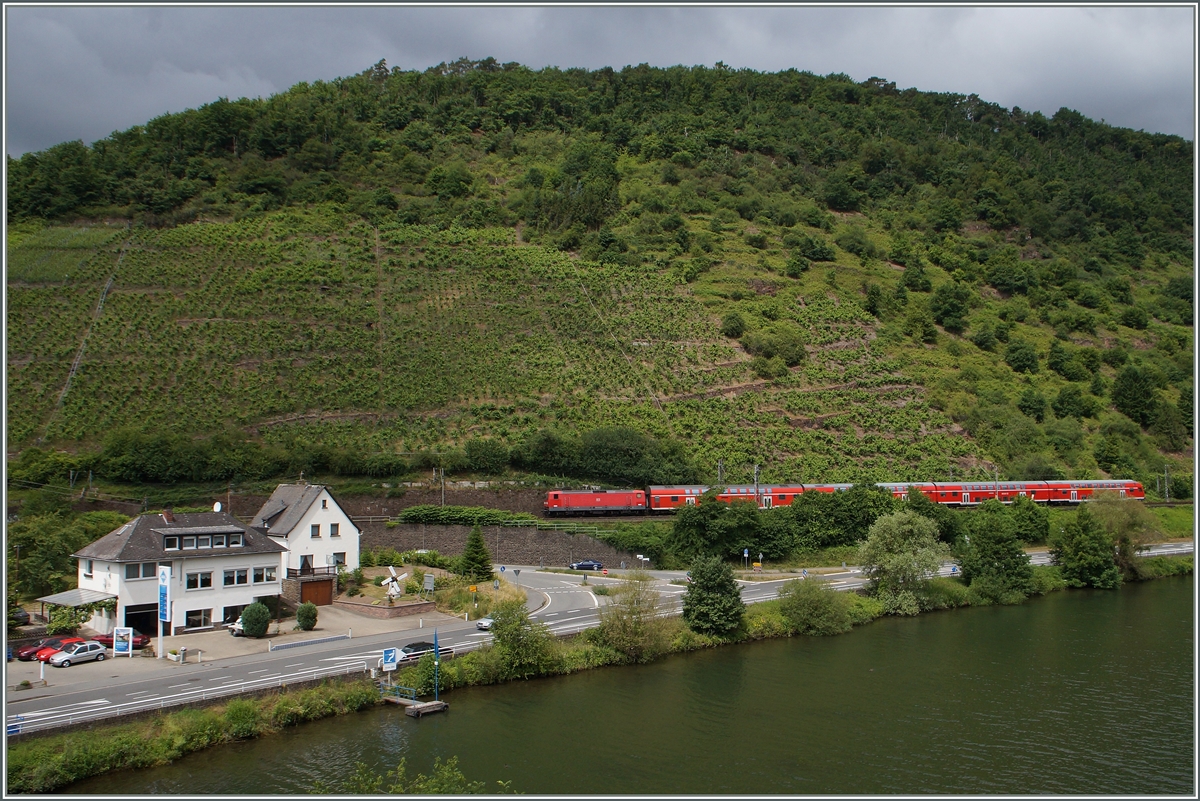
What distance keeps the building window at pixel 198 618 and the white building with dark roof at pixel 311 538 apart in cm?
405

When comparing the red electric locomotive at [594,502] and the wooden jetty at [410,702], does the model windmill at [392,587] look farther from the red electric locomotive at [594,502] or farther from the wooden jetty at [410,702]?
the red electric locomotive at [594,502]

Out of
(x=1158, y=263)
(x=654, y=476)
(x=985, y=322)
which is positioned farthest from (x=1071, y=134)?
(x=654, y=476)

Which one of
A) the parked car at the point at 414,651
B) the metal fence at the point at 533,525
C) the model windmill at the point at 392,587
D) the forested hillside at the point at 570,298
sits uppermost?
the forested hillside at the point at 570,298

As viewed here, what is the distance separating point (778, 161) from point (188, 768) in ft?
397

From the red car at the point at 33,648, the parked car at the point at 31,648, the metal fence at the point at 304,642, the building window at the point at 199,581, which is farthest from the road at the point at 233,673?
the building window at the point at 199,581

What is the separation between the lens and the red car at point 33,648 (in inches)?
1129

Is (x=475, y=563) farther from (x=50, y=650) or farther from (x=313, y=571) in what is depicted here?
(x=50, y=650)

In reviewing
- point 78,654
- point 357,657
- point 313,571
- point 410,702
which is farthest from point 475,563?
point 78,654

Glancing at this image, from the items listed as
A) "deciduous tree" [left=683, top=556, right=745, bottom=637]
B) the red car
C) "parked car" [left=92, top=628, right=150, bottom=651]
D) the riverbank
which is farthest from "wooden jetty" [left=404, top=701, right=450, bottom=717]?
"deciduous tree" [left=683, top=556, right=745, bottom=637]

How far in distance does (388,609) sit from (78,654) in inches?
423

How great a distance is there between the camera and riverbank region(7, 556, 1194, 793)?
21234 mm

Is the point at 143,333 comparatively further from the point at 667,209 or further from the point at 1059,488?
the point at 1059,488

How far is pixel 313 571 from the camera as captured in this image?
3803 cm

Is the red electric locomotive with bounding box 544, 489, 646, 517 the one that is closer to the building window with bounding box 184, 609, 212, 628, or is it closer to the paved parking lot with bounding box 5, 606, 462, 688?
the paved parking lot with bounding box 5, 606, 462, 688
